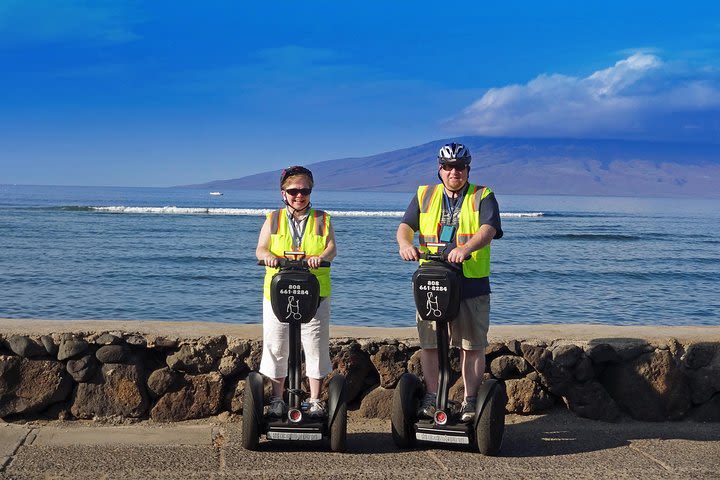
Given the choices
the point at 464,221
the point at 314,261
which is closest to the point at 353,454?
the point at 314,261

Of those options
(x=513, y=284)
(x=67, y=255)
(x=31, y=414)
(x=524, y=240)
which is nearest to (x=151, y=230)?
(x=67, y=255)

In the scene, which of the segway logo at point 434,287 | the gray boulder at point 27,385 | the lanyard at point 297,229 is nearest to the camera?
the segway logo at point 434,287

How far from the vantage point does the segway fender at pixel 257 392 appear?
16.8ft

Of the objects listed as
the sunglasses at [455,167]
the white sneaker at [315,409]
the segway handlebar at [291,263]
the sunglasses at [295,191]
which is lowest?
the white sneaker at [315,409]

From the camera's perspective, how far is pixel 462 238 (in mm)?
5250

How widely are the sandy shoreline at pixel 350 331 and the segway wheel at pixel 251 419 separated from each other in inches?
34.7

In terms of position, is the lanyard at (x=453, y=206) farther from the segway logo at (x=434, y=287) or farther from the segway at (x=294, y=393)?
the segway at (x=294, y=393)

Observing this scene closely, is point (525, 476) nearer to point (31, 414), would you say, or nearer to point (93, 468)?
point (93, 468)

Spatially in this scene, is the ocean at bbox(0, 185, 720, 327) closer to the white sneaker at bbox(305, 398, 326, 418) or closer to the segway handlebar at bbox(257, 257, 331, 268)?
the white sneaker at bbox(305, 398, 326, 418)

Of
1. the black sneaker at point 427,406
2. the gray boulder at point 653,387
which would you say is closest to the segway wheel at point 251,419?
the black sneaker at point 427,406

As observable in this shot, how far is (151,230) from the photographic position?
127 feet

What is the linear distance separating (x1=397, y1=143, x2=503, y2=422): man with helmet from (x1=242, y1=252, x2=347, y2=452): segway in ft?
1.70

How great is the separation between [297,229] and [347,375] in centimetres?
119

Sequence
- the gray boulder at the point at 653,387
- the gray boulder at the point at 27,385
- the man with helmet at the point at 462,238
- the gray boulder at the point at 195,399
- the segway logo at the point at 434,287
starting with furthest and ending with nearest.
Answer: the gray boulder at the point at 653,387 < the gray boulder at the point at 195,399 < the gray boulder at the point at 27,385 < the man with helmet at the point at 462,238 < the segway logo at the point at 434,287
